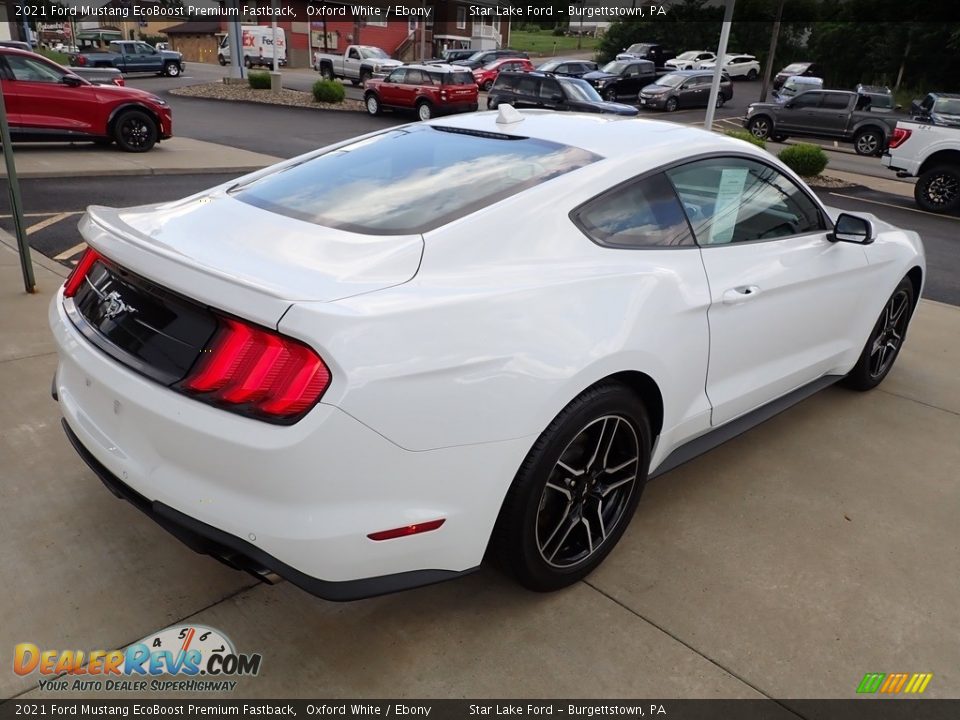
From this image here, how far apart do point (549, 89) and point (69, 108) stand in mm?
12820

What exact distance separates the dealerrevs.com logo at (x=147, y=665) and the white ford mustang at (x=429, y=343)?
18.2 inches

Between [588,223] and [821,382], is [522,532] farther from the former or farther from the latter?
[821,382]

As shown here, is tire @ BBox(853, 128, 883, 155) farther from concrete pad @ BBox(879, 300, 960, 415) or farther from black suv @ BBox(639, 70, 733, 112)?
concrete pad @ BBox(879, 300, 960, 415)

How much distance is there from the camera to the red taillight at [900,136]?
1281 centimetres

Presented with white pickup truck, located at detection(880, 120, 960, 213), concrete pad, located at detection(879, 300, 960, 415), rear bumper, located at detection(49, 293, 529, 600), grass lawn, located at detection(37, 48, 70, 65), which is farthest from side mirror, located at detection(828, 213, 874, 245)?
grass lawn, located at detection(37, 48, 70, 65)

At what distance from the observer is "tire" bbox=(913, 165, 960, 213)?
1252 centimetres

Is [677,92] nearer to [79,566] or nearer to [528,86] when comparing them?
[528,86]

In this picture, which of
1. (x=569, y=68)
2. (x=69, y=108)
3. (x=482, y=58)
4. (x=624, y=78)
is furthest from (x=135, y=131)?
(x=482, y=58)

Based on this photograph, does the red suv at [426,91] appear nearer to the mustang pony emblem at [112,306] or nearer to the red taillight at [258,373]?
the mustang pony emblem at [112,306]

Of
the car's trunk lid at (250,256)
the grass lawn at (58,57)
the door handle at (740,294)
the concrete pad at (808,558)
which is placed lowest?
the grass lawn at (58,57)

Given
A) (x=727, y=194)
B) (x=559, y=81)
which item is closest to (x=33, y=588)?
(x=727, y=194)

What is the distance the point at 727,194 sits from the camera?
3.29 m

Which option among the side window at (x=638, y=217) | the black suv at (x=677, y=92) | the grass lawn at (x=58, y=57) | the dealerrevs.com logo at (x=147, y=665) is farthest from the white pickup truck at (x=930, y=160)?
the grass lawn at (x=58, y=57)

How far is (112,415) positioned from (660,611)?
1.91m
